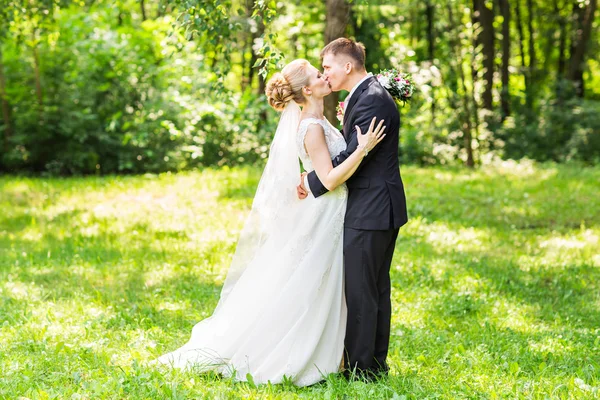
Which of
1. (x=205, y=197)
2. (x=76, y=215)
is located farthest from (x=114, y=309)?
(x=205, y=197)

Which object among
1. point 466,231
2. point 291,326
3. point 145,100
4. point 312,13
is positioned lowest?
point 466,231

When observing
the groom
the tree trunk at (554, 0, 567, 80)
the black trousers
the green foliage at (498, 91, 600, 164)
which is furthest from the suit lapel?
the tree trunk at (554, 0, 567, 80)

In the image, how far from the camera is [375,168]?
14.0 ft

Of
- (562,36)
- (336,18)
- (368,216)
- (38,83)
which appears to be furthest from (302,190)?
(562,36)

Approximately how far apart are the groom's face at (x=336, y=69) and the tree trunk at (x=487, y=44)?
15.5 meters

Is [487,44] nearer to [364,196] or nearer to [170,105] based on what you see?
[170,105]

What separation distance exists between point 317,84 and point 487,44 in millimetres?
15924

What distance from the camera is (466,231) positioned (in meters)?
9.21

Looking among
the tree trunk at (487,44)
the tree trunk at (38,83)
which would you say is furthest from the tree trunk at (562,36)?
the tree trunk at (38,83)

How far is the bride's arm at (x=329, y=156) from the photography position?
411 cm

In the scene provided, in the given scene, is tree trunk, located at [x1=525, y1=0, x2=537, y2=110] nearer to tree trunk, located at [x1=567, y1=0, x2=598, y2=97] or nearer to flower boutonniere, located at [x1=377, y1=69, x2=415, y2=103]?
tree trunk, located at [x1=567, y1=0, x2=598, y2=97]

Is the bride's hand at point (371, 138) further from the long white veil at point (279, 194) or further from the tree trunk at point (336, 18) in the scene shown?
the tree trunk at point (336, 18)

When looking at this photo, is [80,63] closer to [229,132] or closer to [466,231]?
[229,132]

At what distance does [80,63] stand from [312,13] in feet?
17.4
